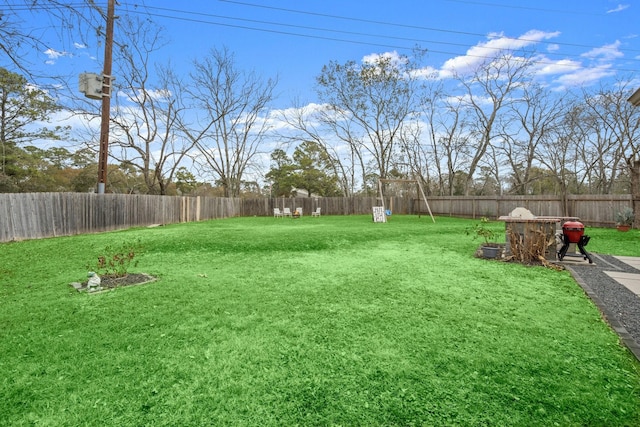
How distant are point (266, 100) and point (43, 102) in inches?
507

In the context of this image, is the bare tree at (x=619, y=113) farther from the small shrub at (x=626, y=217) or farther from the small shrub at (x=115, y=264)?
the small shrub at (x=115, y=264)

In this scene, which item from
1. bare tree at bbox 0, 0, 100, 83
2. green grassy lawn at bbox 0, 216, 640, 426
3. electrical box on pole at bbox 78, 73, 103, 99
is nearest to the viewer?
green grassy lawn at bbox 0, 216, 640, 426

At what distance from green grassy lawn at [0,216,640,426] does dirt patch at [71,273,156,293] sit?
0.16 metres

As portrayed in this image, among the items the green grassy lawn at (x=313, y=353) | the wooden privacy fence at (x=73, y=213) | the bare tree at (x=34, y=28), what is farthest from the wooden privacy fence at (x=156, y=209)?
the bare tree at (x=34, y=28)

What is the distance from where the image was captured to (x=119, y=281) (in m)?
3.93

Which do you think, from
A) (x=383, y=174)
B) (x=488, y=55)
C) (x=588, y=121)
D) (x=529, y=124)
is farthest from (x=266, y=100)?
(x=588, y=121)

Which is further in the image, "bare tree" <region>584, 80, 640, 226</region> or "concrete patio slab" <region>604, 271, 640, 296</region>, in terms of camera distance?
"bare tree" <region>584, 80, 640, 226</region>

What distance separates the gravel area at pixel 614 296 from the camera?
8.22 ft

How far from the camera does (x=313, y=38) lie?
1209 cm

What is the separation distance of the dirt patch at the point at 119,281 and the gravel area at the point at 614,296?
4684 millimetres

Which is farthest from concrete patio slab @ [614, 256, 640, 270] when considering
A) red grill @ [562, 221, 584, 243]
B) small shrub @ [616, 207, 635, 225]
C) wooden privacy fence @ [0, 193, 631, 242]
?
wooden privacy fence @ [0, 193, 631, 242]

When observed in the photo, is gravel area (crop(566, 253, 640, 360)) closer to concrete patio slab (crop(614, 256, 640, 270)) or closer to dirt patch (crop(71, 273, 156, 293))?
concrete patio slab (crop(614, 256, 640, 270))

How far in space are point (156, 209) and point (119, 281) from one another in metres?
9.37

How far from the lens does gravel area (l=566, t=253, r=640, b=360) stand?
2505mm
